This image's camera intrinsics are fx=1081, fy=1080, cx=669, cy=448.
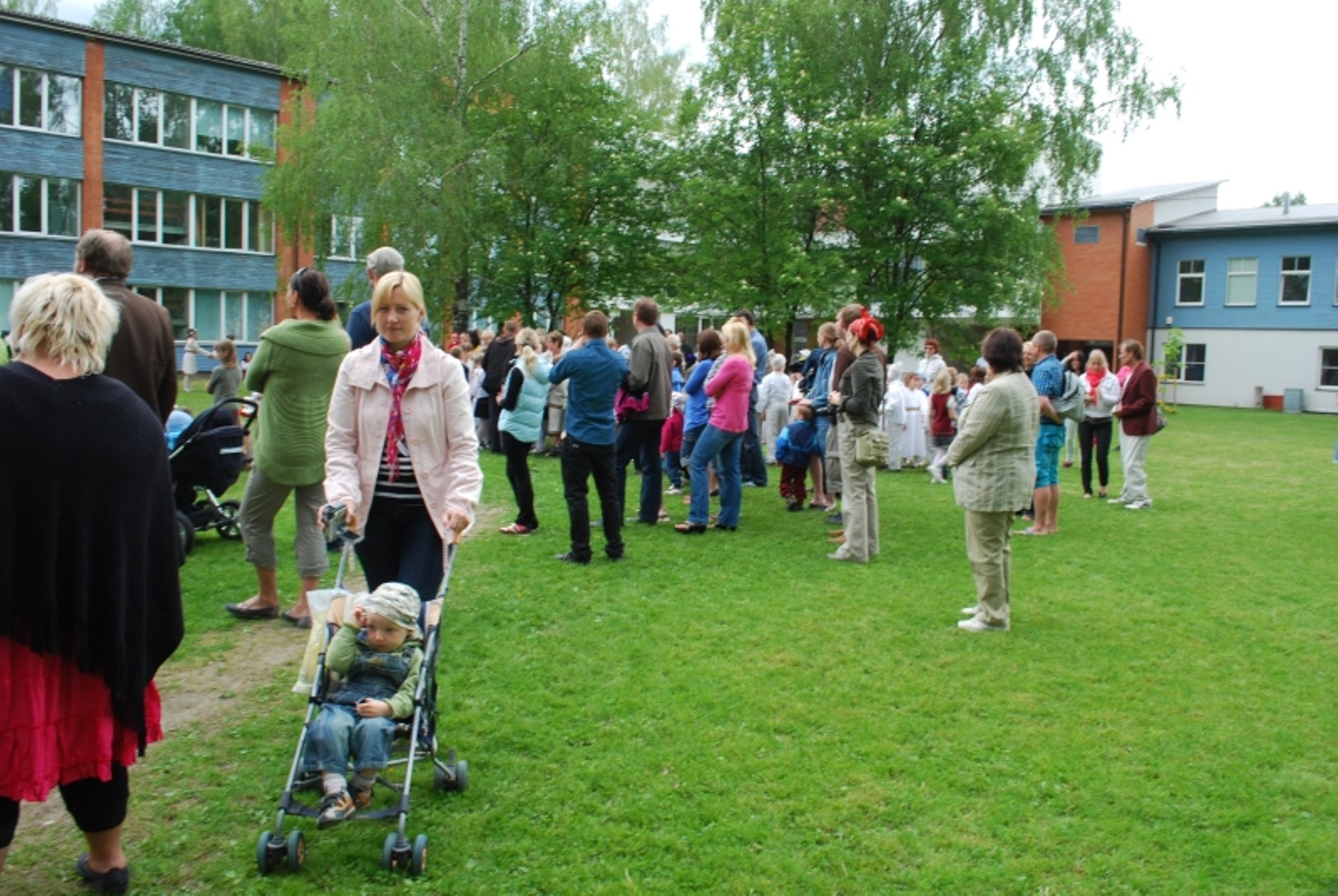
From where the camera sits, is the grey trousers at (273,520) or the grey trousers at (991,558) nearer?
the grey trousers at (273,520)

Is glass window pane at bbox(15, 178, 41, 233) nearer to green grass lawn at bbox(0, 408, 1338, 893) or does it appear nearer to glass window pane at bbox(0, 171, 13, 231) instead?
glass window pane at bbox(0, 171, 13, 231)

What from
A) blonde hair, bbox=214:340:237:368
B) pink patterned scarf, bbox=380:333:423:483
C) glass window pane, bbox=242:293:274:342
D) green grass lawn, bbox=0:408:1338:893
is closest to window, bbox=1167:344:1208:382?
glass window pane, bbox=242:293:274:342

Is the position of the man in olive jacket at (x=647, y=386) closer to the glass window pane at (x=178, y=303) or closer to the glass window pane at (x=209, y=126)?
the glass window pane at (x=178, y=303)

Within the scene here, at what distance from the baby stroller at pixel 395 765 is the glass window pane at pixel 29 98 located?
36.3 m

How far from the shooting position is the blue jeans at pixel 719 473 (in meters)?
10.2

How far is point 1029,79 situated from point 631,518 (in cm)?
2727

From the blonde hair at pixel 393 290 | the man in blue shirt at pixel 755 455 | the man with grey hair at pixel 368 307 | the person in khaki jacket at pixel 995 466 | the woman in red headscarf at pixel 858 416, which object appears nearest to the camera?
the blonde hair at pixel 393 290

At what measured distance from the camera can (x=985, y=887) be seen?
3848 millimetres

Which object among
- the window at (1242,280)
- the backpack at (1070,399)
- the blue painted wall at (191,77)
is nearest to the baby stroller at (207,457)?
the backpack at (1070,399)

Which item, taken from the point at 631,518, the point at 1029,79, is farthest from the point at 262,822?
the point at 1029,79

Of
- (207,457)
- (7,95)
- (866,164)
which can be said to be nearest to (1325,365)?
(866,164)

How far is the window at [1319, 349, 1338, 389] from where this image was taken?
135 feet

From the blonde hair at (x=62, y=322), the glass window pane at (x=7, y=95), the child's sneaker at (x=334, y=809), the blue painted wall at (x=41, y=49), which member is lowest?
the child's sneaker at (x=334, y=809)

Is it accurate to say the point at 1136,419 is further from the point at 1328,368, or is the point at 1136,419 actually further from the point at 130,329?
the point at 1328,368
